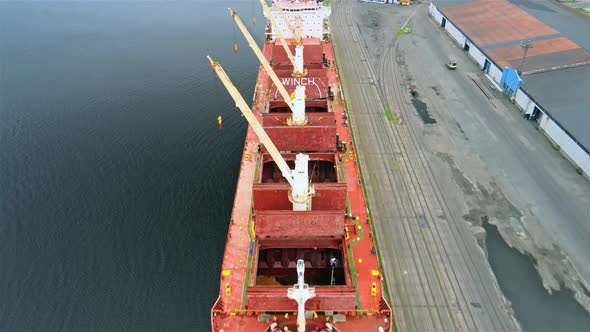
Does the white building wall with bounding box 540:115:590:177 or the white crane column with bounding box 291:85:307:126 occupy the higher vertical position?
the white building wall with bounding box 540:115:590:177

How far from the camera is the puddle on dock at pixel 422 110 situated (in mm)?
45750

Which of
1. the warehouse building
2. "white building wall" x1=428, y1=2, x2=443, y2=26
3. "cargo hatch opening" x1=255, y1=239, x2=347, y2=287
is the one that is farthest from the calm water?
"white building wall" x1=428, y1=2, x2=443, y2=26

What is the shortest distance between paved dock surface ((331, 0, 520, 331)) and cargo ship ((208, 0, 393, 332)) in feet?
12.8

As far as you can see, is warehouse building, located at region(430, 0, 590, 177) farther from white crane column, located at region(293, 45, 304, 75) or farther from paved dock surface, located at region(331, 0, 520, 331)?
white crane column, located at region(293, 45, 304, 75)

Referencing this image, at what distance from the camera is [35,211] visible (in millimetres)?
33750

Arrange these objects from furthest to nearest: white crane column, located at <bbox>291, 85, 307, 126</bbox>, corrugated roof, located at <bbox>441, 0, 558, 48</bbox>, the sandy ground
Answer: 1. corrugated roof, located at <bbox>441, 0, 558, 48</bbox>
2. white crane column, located at <bbox>291, 85, 307, 126</bbox>
3. the sandy ground

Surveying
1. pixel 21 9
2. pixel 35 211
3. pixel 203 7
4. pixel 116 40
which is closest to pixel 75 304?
pixel 35 211

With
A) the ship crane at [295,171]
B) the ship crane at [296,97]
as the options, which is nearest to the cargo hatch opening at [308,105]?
the ship crane at [296,97]

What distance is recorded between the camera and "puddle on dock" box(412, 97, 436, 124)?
4575cm

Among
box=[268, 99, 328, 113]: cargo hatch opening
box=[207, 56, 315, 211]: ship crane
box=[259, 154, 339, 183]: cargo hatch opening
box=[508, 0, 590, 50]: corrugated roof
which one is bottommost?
box=[207, 56, 315, 211]: ship crane

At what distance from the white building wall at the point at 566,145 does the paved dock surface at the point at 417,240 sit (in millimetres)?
13556

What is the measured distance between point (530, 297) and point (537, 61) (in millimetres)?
36460

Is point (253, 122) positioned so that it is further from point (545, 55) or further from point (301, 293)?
point (545, 55)

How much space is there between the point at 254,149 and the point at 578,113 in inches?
1313
